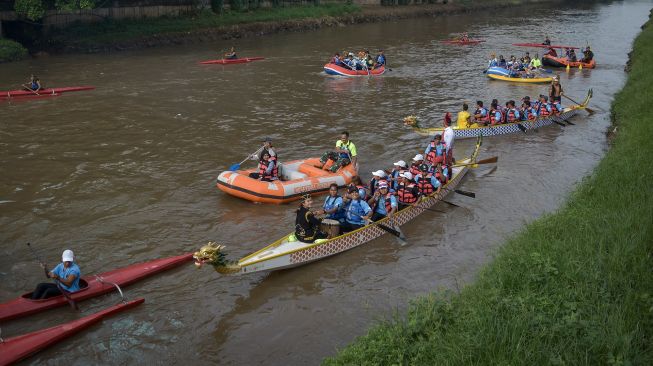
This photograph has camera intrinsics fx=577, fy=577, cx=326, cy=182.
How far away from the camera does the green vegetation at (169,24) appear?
123ft

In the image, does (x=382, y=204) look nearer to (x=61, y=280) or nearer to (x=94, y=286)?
(x=94, y=286)

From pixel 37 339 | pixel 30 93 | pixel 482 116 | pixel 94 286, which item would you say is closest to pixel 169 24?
pixel 30 93

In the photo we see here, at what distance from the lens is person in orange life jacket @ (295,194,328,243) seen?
11.0 m

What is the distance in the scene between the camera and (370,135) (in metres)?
20.5

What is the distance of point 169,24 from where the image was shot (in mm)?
42125

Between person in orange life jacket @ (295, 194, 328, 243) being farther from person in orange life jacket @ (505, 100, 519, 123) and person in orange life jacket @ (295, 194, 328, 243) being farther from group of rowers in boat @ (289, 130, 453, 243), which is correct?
person in orange life jacket @ (505, 100, 519, 123)

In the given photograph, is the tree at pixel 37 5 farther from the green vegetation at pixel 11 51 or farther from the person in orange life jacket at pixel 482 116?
the person in orange life jacket at pixel 482 116

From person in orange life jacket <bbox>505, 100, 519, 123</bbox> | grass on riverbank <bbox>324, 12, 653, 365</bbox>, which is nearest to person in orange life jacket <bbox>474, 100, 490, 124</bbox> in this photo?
person in orange life jacket <bbox>505, 100, 519, 123</bbox>

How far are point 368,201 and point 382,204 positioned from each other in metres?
0.36

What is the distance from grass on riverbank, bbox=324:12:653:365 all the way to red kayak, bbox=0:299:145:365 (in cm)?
437

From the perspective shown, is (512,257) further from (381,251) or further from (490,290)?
(381,251)

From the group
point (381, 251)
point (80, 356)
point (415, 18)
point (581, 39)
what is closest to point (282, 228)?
point (381, 251)

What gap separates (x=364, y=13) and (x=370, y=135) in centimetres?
3926

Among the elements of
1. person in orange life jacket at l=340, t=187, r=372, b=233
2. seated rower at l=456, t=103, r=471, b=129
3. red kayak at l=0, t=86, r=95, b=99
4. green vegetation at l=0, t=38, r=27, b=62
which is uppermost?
green vegetation at l=0, t=38, r=27, b=62
